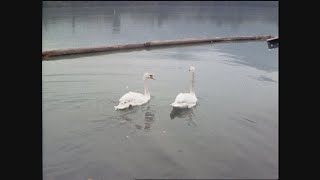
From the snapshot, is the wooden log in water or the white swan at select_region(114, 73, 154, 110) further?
the wooden log in water

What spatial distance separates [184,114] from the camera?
10344 millimetres

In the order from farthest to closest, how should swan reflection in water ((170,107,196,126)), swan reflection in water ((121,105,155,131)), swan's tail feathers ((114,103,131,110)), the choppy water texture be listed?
1. swan's tail feathers ((114,103,131,110))
2. swan reflection in water ((170,107,196,126))
3. swan reflection in water ((121,105,155,131))
4. the choppy water texture

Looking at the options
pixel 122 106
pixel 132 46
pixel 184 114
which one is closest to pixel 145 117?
pixel 122 106

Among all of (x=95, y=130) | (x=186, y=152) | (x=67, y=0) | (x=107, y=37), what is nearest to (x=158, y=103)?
(x=95, y=130)

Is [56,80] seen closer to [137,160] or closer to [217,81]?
[217,81]

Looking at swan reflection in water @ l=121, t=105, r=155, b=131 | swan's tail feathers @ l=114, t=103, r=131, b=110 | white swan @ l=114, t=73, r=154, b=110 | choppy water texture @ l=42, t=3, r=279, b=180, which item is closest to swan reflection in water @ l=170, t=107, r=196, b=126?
choppy water texture @ l=42, t=3, r=279, b=180

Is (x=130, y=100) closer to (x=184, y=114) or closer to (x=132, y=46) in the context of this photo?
(x=184, y=114)

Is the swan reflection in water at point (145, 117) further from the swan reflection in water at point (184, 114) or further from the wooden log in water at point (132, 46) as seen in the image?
the wooden log in water at point (132, 46)

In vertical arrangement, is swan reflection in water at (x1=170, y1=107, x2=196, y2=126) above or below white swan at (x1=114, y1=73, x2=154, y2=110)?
below

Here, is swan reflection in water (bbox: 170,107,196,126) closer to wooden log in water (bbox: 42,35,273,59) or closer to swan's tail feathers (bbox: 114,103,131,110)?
swan's tail feathers (bbox: 114,103,131,110)

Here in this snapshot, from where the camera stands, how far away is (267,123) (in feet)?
31.8

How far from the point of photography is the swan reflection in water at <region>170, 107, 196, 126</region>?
32.6 feet

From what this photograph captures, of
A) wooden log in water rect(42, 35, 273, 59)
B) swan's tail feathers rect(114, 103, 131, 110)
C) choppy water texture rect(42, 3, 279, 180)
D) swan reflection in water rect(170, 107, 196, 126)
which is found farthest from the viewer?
wooden log in water rect(42, 35, 273, 59)

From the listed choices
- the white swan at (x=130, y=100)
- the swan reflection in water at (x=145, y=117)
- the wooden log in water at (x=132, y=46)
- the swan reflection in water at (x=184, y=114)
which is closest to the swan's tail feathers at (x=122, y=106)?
the white swan at (x=130, y=100)
